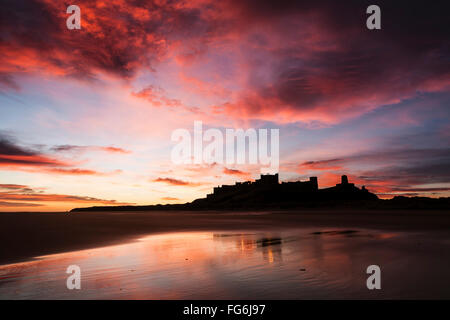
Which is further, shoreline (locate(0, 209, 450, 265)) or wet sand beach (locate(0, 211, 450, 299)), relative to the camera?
shoreline (locate(0, 209, 450, 265))

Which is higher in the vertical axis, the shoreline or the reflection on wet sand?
the reflection on wet sand

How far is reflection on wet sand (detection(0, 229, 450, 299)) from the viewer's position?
6.01 metres

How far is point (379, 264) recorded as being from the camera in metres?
8.42

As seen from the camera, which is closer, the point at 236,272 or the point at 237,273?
the point at 237,273

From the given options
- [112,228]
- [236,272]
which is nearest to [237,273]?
[236,272]

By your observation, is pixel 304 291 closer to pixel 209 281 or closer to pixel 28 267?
pixel 209 281

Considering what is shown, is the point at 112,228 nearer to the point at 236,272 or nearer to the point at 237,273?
the point at 236,272

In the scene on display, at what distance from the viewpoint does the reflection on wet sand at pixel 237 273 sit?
6008mm

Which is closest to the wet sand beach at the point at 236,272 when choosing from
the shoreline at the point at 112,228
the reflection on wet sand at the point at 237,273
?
the reflection on wet sand at the point at 237,273

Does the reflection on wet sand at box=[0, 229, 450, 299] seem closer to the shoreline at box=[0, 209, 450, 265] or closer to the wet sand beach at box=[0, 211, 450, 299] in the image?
the wet sand beach at box=[0, 211, 450, 299]

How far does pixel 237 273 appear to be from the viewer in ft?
25.3

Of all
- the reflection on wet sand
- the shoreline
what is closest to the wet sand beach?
the reflection on wet sand
